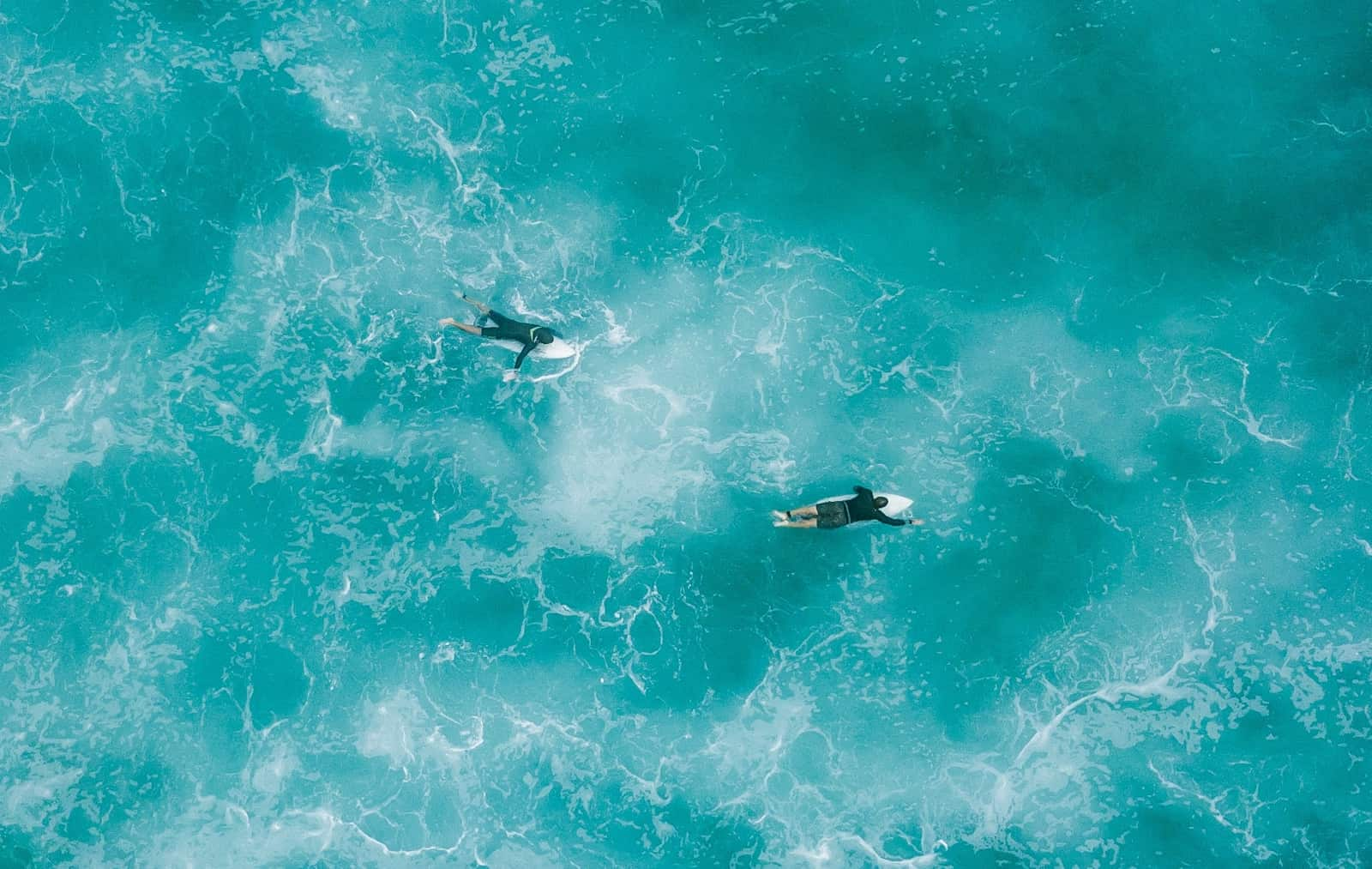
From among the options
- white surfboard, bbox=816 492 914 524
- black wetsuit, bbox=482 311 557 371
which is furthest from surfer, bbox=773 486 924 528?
black wetsuit, bbox=482 311 557 371

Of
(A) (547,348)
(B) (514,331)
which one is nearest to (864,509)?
(A) (547,348)

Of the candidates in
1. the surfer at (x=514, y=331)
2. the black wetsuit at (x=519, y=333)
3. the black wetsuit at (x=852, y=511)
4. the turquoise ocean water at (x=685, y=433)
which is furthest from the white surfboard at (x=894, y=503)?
the black wetsuit at (x=519, y=333)

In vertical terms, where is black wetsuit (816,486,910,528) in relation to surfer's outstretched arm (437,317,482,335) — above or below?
below

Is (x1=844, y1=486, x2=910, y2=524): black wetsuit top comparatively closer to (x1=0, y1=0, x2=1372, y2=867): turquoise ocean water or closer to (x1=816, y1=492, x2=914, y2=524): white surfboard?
(x1=816, y1=492, x2=914, y2=524): white surfboard

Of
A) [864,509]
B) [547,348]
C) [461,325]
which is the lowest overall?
[864,509]

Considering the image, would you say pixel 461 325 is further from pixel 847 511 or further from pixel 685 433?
pixel 847 511

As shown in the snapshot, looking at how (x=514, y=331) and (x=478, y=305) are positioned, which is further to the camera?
(x=478, y=305)

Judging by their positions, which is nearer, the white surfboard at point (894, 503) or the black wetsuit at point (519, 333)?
the black wetsuit at point (519, 333)

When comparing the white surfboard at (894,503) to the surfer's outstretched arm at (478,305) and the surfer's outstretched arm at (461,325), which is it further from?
the surfer's outstretched arm at (478,305)
